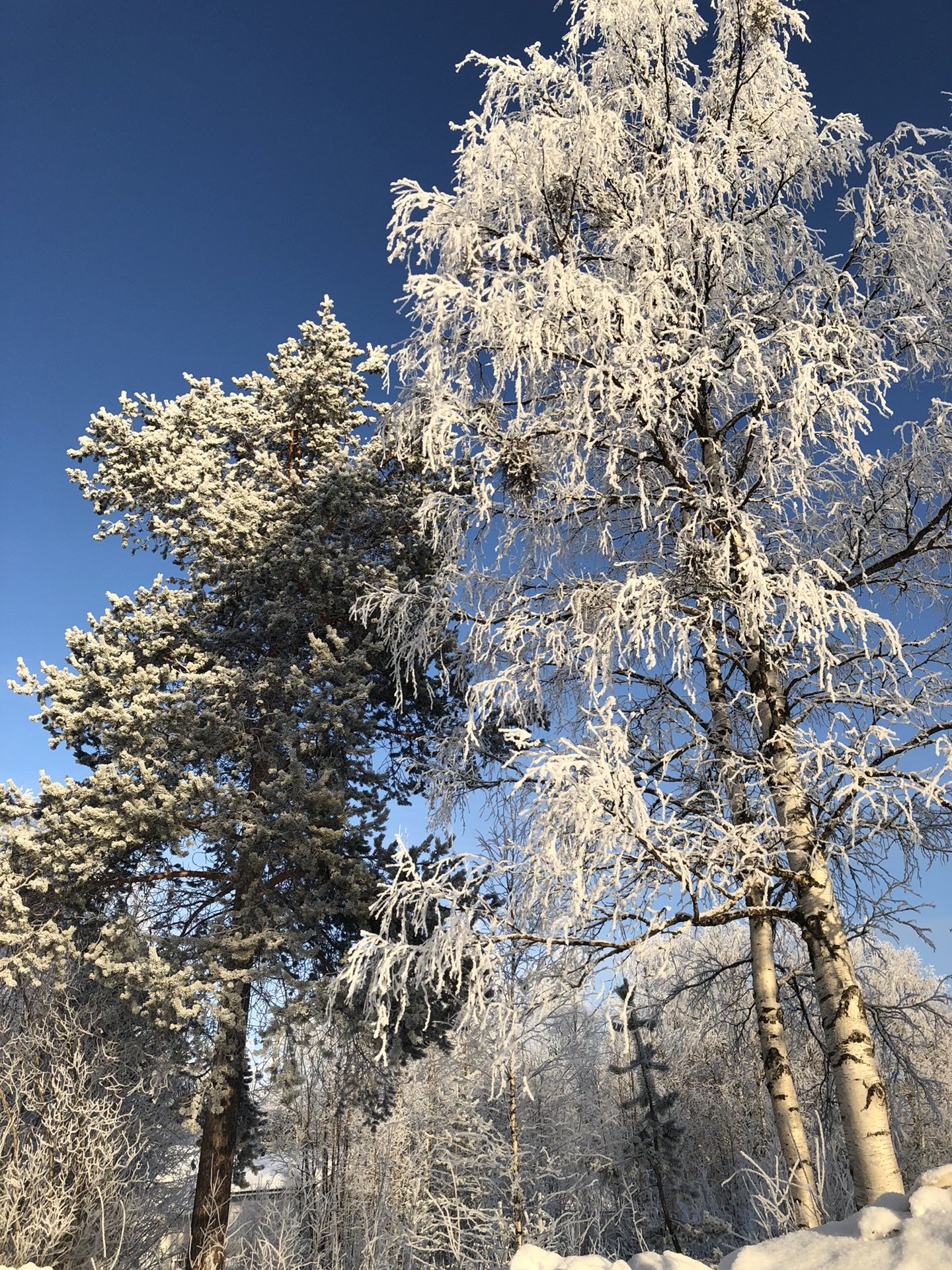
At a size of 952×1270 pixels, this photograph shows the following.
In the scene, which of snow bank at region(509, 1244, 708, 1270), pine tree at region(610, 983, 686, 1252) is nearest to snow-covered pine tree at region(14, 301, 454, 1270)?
snow bank at region(509, 1244, 708, 1270)

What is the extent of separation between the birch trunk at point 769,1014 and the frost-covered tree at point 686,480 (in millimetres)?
33

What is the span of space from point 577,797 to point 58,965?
715 centimetres

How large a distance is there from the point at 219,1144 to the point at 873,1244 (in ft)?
26.3

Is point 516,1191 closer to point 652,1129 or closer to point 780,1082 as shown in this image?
point 780,1082

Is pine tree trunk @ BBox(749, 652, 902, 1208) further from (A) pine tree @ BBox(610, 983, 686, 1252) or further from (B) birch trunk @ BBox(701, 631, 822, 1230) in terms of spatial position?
(A) pine tree @ BBox(610, 983, 686, 1252)

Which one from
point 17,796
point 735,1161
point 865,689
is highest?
point 17,796

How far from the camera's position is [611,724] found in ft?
13.9

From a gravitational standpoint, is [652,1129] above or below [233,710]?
below

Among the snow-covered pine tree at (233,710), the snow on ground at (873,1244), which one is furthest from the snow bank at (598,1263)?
the snow-covered pine tree at (233,710)

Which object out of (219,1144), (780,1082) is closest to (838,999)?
(780,1082)

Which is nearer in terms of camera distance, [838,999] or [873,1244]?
[873,1244]

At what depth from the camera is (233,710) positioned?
9.56m

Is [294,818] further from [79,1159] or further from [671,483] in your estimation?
[671,483]

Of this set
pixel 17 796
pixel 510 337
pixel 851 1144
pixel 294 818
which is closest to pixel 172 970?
pixel 294 818
